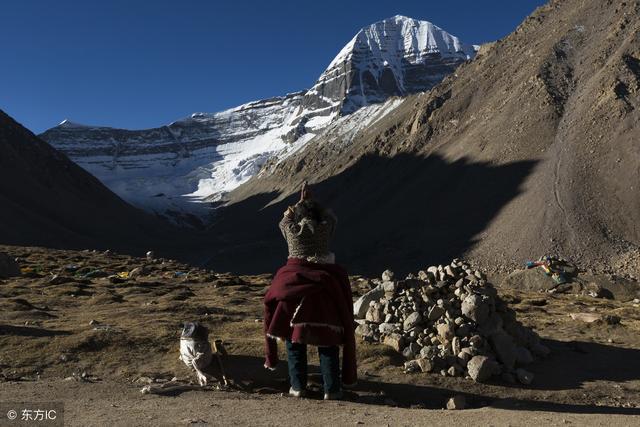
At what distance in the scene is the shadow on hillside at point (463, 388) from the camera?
7.84m

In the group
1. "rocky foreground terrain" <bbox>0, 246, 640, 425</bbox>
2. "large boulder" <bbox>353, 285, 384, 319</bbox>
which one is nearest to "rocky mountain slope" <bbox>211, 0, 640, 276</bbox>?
"rocky foreground terrain" <bbox>0, 246, 640, 425</bbox>

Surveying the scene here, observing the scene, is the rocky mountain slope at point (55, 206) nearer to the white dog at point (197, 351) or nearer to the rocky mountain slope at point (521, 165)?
the rocky mountain slope at point (521, 165)

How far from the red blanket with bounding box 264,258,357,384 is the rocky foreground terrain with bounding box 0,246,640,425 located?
31.7 inches

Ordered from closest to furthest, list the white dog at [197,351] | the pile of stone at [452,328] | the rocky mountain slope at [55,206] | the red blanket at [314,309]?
the red blanket at [314,309] < the white dog at [197,351] < the pile of stone at [452,328] < the rocky mountain slope at [55,206]

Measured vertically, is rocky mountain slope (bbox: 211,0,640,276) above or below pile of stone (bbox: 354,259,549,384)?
above

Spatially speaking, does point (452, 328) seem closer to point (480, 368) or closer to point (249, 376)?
point (480, 368)

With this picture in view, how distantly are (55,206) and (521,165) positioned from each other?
67.4 meters

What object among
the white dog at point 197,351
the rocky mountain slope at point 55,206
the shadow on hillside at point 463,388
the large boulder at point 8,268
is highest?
the rocky mountain slope at point 55,206

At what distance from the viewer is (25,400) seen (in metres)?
6.84

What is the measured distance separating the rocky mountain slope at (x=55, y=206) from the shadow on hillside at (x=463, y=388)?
57.9 metres

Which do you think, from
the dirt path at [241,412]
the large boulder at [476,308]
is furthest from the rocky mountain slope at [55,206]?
the large boulder at [476,308]

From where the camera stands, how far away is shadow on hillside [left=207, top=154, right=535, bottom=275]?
45000mm

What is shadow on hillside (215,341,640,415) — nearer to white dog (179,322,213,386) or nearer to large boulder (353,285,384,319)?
white dog (179,322,213,386)

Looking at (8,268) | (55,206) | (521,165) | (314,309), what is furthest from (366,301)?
(55,206)
